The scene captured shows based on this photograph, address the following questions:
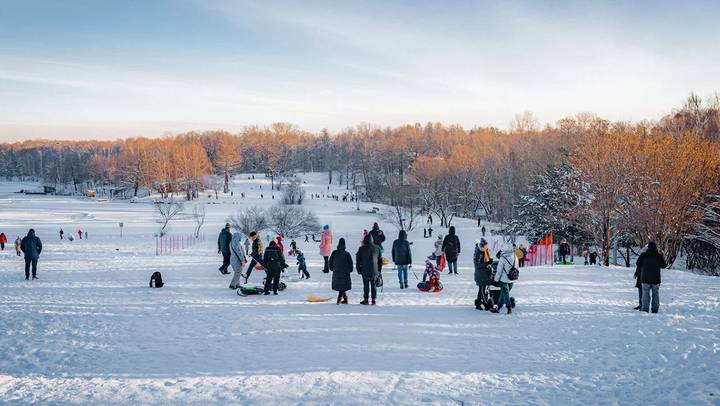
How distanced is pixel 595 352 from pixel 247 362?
5.34 metres

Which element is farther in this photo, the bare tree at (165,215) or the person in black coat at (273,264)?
the bare tree at (165,215)

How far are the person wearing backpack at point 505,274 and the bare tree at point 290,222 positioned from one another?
3176 centimetres

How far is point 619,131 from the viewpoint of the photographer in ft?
81.5

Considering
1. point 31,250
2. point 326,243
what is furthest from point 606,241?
point 31,250

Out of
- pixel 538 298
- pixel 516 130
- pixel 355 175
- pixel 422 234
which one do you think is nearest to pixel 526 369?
pixel 538 298

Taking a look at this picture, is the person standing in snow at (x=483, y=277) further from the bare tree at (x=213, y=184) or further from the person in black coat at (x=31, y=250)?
the bare tree at (x=213, y=184)

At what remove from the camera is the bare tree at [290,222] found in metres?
41.6

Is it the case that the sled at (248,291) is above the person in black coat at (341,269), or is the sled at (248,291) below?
below

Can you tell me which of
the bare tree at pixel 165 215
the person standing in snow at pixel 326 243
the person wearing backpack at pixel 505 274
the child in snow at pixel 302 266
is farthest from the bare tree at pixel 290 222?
the person wearing backpack at pixel 505 274

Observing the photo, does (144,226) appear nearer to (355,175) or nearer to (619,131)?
(619,131)

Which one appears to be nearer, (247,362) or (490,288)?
(247,362)

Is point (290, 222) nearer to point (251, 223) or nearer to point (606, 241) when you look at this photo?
point (251, 223)

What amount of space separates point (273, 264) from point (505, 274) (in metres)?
5.46

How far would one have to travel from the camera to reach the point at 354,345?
784 cm
